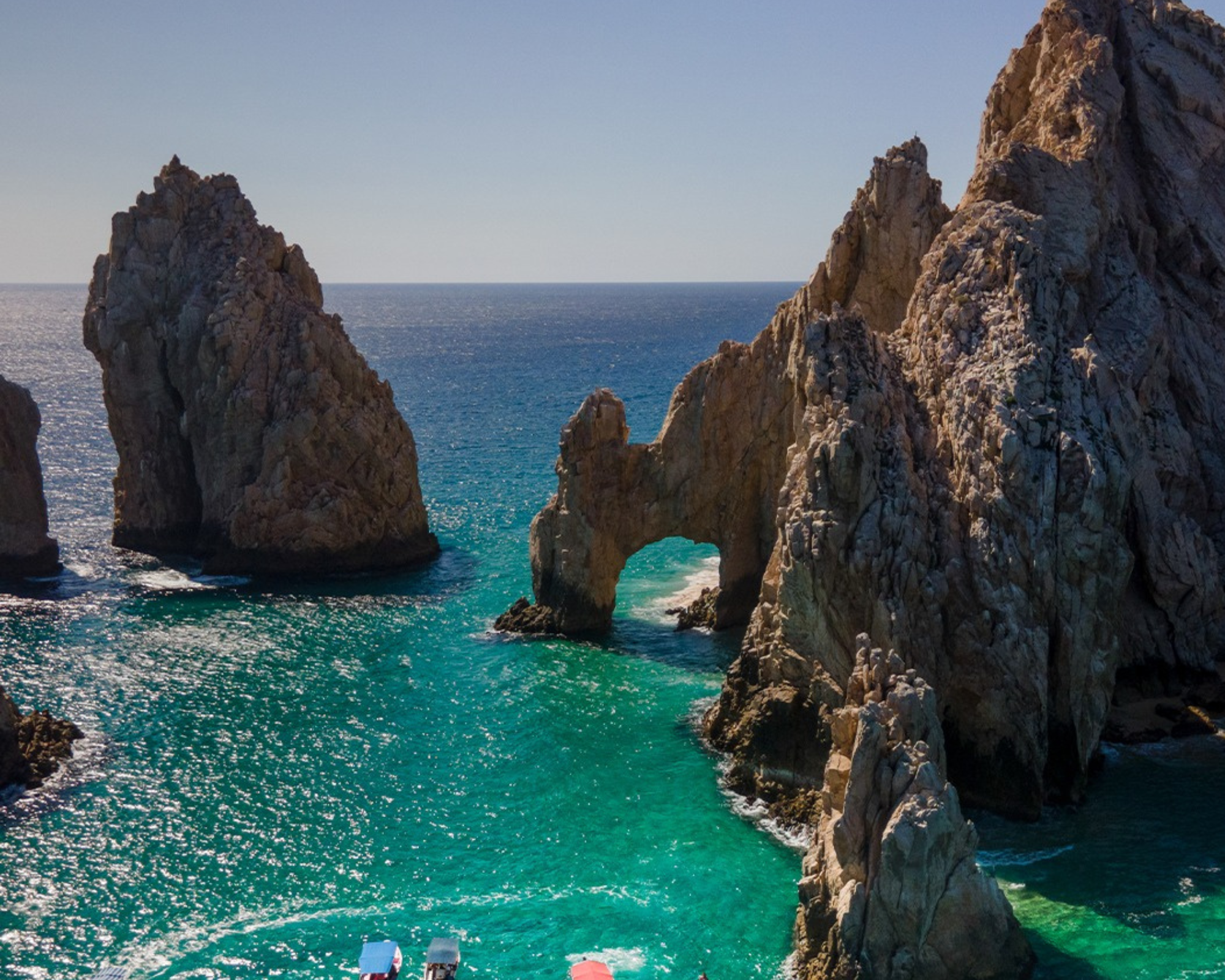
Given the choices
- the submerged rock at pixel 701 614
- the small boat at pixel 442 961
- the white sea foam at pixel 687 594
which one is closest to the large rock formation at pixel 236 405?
the white sea foam at pixel 687 594

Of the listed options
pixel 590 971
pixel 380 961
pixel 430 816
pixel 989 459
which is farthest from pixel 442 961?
pixel 989 459

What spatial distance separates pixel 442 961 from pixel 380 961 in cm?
189

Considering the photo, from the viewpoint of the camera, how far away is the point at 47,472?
122062mm

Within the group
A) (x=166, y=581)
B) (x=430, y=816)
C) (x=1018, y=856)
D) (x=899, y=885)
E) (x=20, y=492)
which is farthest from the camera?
(x=20, y=492)

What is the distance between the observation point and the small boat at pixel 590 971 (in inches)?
1507

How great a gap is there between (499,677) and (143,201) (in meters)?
50.2

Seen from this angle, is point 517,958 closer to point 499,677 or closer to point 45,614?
point 499,677

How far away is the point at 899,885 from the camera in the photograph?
37.5m

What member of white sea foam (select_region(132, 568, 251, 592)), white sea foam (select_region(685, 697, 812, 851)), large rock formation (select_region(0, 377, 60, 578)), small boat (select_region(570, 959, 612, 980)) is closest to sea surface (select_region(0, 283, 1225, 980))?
white sea foam (select_region(685, 697, 812, 851))

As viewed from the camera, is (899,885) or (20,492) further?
(20,492)

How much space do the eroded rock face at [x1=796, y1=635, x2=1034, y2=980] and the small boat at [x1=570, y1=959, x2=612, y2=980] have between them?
6.20 metres

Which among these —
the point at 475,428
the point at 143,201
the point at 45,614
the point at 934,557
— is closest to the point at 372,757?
Result: the point at 934,557

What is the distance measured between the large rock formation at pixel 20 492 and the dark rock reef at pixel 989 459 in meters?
36.9

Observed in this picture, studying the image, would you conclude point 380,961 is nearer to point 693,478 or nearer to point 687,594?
point 693,478
